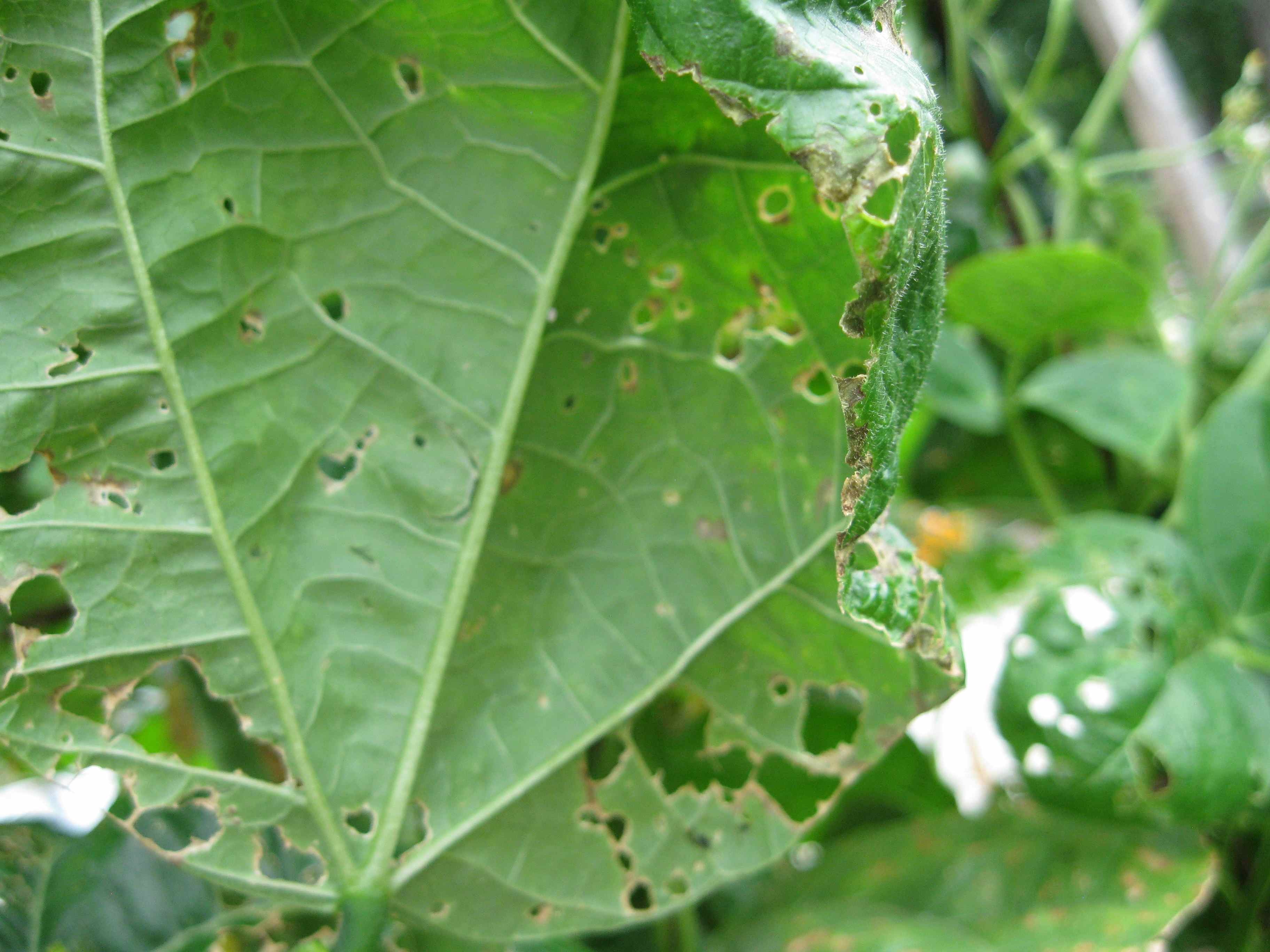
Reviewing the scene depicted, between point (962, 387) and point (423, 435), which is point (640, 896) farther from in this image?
point (962, 387)

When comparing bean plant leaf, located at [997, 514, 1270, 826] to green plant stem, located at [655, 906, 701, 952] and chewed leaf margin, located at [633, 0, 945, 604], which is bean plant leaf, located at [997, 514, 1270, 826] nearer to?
green plant stem, located at [655, 906, 701, 952]

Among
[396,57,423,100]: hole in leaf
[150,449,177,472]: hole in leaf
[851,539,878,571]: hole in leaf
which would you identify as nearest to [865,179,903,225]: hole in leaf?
[851,539,878,571]: hole in leaf

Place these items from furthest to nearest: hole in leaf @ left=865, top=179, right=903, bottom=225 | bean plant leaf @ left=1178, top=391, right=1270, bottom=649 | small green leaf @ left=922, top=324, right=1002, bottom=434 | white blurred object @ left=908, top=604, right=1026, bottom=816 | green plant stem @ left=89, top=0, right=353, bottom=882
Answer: white blurred object @ left=908, top=604, right=1026, bottom=816
small green leaf @ left=922, top=324, right=1002, bottom=434
bean plant leaf @ left=1178, top=391, right=1270, bottom=649
green plant stem @ left=89, top=0, right=353, bottom=882
hole in leaf @ left=865, top=179, right=903, bottom=225

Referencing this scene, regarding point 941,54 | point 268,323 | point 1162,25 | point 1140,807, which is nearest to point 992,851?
point 1140,807

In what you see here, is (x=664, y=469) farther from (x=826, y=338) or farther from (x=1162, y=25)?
(x=1162, y=25)

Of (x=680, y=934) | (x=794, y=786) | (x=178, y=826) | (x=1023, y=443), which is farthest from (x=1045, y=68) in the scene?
(x=178, y=826)
